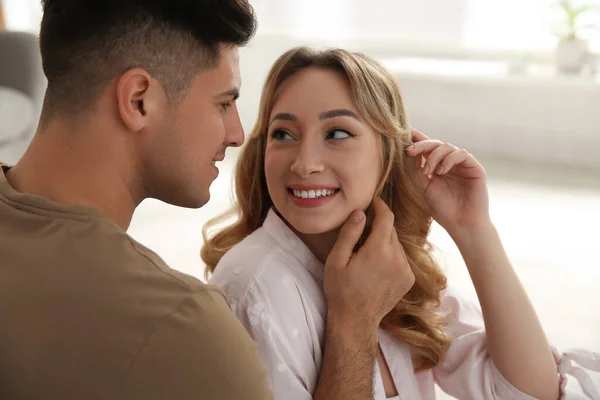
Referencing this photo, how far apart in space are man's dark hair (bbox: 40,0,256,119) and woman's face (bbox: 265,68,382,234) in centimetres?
41

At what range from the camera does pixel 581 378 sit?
5.58ft

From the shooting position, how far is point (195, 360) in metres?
0.87

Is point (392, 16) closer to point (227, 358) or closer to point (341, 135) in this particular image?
point (341, 135)

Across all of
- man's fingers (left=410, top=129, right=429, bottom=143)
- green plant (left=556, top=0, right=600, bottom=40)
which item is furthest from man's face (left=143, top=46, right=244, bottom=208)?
green plant (left=556, top=0, right=600, bottom=40)

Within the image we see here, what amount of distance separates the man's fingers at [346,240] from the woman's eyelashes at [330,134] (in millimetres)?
156

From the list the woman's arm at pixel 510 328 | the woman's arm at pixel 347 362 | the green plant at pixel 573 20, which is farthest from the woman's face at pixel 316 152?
the green plant at pixel 573 20

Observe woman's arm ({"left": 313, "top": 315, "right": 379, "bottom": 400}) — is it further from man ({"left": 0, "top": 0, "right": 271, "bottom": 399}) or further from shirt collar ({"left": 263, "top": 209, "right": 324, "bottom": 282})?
man ({"left": 0, "top": 0, "right": 271, "bottom": 399})

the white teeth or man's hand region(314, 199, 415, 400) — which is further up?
the white teeth

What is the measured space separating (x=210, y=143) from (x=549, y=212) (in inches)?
142

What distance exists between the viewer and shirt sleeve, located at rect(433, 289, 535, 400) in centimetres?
169

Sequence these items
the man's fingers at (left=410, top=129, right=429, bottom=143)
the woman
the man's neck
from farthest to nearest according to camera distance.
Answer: the man's fingers at (left=410, top=129, right=429, bottom=143), the woman, the man's neck

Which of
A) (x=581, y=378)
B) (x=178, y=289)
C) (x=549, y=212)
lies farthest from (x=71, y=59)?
(x=549, y=212)

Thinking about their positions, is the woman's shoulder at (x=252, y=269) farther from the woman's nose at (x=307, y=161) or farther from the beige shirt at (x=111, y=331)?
the beige shirt at (x=111, y=331)

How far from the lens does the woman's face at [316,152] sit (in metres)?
1.57
